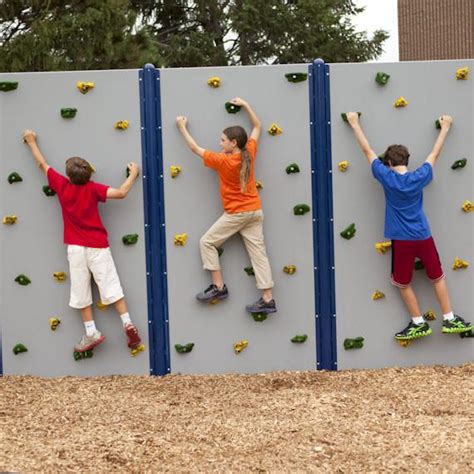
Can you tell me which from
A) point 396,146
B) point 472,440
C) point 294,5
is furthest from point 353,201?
point 294,5

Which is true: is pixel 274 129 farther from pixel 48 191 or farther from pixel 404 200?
pixel 48 191

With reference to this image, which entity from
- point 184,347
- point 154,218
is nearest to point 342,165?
point 154,218

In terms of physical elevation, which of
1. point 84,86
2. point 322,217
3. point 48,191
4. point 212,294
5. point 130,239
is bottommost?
point 212,294

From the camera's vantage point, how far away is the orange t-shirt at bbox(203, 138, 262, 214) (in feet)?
22.7

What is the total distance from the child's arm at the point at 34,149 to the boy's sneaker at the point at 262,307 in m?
1.79

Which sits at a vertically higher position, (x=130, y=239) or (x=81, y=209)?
(x=81, y=209)

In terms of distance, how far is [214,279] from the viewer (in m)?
7.14

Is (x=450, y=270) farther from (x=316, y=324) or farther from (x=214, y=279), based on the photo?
(x=214, y=279)

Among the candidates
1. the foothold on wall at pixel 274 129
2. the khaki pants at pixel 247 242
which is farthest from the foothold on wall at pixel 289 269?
the foothold on wall at pixel 274 129

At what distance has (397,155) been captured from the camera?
23.0ft

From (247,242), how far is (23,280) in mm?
1683

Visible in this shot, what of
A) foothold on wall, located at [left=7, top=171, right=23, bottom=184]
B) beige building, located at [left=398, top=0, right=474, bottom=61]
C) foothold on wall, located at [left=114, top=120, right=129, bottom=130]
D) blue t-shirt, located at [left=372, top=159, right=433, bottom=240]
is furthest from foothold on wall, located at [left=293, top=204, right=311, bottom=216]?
beige building, located at [left=398, top=0, right=474, bottom=61]

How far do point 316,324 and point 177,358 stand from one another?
107 cm

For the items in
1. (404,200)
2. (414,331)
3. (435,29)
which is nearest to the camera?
(404,200)
